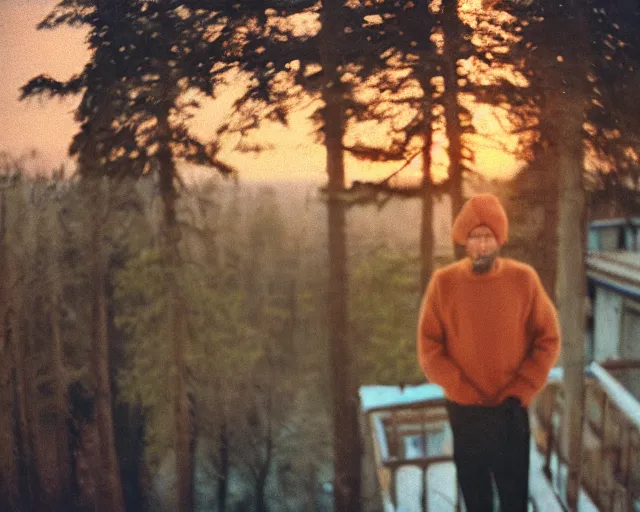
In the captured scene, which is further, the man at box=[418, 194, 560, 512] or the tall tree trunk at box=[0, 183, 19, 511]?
the tall tree trunk at box=[0, 183, 19, 511]

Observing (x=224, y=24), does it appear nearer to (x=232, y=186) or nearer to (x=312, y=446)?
(x=232, y=186)

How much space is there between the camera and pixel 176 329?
2297mm

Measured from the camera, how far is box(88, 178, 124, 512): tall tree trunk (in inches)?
91.0

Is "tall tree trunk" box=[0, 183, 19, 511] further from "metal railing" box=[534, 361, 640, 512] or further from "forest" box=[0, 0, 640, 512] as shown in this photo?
"metal railing" box=[534, 361, 640, 512]

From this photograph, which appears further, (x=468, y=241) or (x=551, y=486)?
(x=551, y=486)

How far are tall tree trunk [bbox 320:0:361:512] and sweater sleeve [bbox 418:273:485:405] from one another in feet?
1.23

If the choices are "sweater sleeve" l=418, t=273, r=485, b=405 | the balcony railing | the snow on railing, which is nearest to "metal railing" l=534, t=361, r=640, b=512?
the snow on railing

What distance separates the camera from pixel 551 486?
225 cm

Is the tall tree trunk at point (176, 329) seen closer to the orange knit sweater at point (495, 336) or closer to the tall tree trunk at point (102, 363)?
the tall tree trunk at point (102, 363)

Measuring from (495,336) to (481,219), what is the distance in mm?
456

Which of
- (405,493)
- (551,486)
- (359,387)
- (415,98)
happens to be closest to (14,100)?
(415,98)

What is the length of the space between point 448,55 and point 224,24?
1.00 meters

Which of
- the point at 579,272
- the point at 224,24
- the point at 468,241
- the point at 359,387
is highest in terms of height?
the point at 224,24

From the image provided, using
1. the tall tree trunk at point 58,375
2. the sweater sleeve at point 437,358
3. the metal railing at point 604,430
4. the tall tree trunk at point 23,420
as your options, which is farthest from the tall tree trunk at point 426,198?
the tall tree trunk at point 23,420
